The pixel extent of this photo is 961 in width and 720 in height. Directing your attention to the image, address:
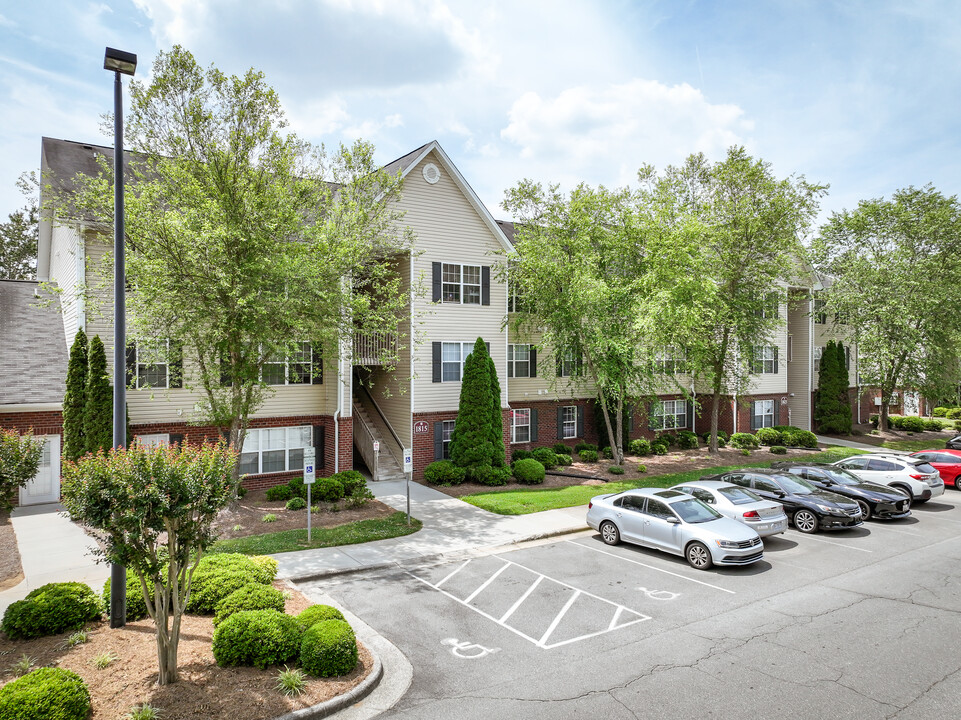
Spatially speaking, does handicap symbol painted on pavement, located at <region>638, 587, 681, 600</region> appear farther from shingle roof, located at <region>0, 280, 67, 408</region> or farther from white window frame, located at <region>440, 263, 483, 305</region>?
shingle roof, located at <region>0, 280, 67, 408</region>

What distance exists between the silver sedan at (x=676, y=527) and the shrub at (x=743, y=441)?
2035 cm

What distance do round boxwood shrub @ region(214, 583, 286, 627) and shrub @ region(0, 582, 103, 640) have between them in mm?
2013

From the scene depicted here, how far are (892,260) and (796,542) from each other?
2806 cm

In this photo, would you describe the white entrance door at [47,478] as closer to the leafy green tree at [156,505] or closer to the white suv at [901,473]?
the leafy green tree at [156,505]

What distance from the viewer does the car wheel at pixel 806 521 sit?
52.9 feet

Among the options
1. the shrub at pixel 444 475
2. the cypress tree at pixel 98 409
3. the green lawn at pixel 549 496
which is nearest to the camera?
the cypress tree at pixel 98 409

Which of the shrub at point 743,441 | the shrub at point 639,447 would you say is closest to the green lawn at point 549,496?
the shrub at point 639,447

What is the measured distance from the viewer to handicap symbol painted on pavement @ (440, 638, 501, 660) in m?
8.98

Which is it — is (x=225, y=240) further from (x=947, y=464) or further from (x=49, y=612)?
(x=947, y=464)

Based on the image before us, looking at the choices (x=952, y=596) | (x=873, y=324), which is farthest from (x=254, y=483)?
(x=873, y=324)

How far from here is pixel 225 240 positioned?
15.1 metres

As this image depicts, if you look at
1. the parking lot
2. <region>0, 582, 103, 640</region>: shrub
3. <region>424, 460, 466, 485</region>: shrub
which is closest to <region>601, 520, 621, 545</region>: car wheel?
the parking lot

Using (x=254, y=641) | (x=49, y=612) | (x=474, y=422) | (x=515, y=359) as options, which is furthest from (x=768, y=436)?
(x=49, y=612)

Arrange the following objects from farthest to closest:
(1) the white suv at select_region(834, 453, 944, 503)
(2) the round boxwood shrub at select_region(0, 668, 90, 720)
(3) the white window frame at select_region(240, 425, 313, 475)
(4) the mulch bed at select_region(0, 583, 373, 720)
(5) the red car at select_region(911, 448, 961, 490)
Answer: (5) the red car at select_region(911, 448, 961, 490), (3) the white window frame at select_region(240, 425, 313, 475), (1) the white suv at select_region(834, 453, 944, 503), (4) the mulch bed at select_region(0, 583, 373, 720), (2) the round boxwood shrub at select_region(0, 668, 90, 720)
